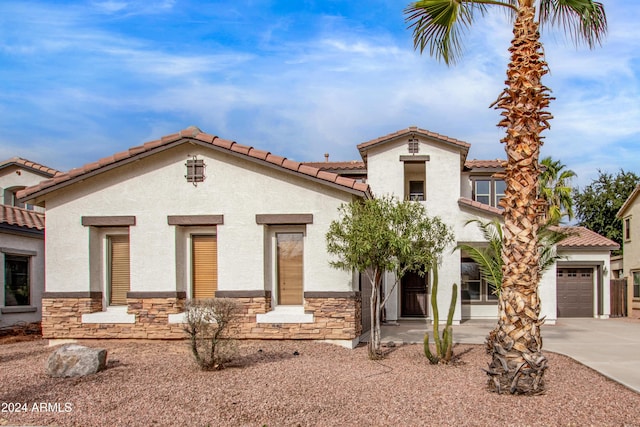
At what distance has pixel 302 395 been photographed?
25.8ft

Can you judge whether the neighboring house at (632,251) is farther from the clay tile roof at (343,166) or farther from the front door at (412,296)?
the clay tile roof at (343,166)

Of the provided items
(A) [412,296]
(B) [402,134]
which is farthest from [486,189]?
(A) [412,296]

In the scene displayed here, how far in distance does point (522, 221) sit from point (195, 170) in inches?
311

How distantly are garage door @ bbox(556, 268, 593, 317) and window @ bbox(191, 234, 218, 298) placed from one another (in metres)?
16.2

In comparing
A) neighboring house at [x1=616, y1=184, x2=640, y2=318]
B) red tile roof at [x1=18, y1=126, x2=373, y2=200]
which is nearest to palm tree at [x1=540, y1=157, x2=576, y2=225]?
neighboring house at [x1=616, y1=184, x2=640, y2=318]

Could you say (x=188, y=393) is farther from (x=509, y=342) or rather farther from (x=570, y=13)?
(x=570, y=13)

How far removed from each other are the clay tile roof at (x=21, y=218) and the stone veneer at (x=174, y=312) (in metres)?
4.49

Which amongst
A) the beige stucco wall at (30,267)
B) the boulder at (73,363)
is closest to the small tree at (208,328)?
the boulder at (73,363)

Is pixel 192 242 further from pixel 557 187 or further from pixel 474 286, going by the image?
pixel 557 187

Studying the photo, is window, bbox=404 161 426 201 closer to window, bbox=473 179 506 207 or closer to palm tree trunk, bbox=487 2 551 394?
window, bbox=473 179 506 207

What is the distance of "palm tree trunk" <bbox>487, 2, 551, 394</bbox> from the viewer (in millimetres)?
7832

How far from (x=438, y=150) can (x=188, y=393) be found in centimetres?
1367

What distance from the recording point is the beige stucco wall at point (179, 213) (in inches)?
495

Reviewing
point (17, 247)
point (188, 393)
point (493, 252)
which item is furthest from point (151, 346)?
point (493, 252)
